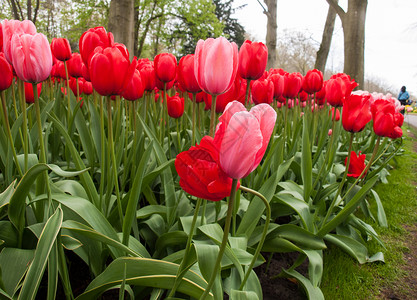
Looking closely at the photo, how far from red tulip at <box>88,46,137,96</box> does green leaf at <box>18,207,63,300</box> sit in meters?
0.43

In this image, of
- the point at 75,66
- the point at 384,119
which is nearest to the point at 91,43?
the point at 75,66

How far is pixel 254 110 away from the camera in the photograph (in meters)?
0.60

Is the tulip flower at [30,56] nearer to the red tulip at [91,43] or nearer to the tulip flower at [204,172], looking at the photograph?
the red tulip at [91,43]

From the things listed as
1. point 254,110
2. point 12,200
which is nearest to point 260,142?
point 254,110

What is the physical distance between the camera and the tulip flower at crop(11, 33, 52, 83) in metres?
0.98

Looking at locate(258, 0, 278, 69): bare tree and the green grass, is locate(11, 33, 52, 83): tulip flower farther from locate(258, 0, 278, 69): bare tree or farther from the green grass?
locate(258, 0, 278, 69): bare tree

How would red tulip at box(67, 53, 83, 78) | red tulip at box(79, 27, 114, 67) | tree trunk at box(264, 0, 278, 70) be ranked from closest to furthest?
red tulip at box(79, 27, 114, 67) → red tulip at box(67, 53, 83, 78) → tree trunk at box(264, 0, 278, 70)

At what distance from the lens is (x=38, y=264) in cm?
77

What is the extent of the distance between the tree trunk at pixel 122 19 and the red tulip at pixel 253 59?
3759mm

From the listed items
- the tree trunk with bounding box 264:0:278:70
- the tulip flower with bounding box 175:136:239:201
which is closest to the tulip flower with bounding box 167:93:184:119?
the tulip flower with bounding box 175:136:239:201

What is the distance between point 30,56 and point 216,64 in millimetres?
594

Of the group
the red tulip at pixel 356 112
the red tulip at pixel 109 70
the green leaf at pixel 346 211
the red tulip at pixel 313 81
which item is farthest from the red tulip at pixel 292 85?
the red tulip at pixel 109 70

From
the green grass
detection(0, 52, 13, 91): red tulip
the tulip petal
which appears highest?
detection(0, 52, 13, 91): red tulip

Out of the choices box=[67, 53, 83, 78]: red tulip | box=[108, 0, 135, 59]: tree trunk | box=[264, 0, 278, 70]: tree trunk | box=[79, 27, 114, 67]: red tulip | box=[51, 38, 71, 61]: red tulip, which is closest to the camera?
box=[79, 27, 114, 67]: red tulip
